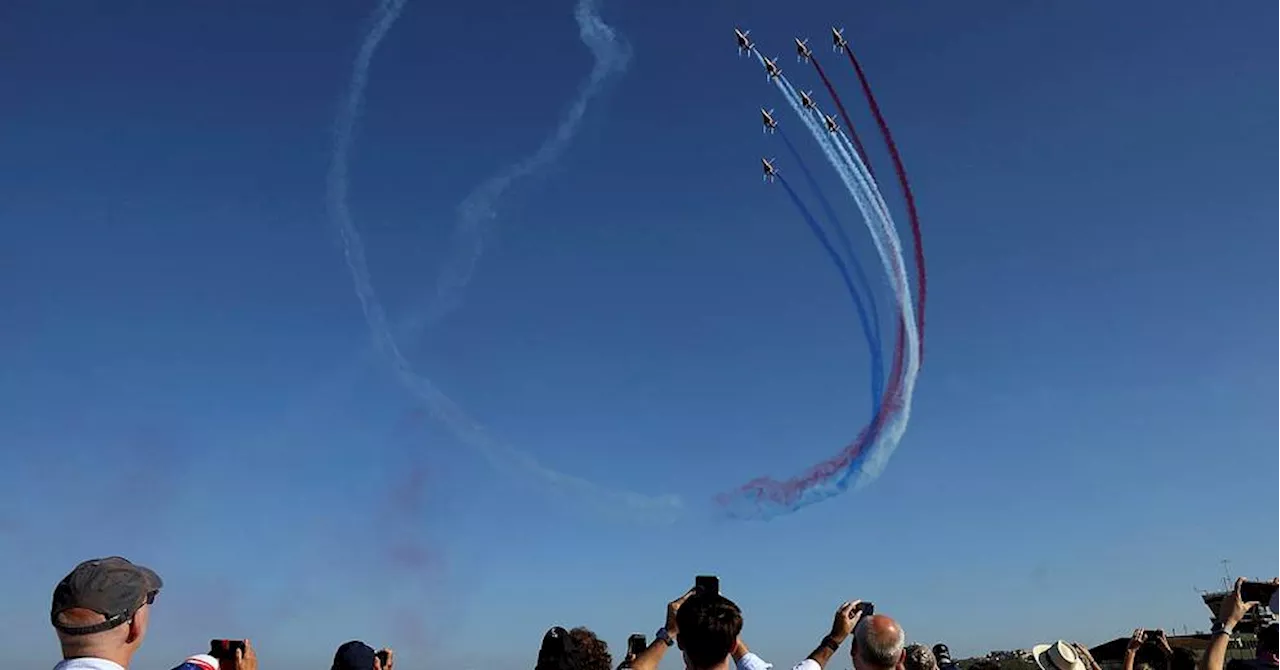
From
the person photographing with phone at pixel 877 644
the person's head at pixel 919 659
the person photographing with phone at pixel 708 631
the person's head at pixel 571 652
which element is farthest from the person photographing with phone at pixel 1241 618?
the person's head at pixel 571 652

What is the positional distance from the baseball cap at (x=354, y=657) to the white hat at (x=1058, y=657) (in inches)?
346

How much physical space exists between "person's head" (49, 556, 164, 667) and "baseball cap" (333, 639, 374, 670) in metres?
3.07

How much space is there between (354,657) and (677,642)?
3214 millimetres

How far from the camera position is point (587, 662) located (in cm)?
905

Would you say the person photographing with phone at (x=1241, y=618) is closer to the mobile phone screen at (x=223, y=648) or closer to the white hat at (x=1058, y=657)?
the white hat at (x=1058, y=657)

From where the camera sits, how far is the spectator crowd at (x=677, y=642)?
566cm

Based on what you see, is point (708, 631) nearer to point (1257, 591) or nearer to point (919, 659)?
point (919, 659)

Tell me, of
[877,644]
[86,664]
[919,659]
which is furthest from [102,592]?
[919,659]

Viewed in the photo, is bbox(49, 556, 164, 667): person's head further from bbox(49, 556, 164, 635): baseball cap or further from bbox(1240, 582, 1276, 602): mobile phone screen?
bbox(1240, 582, 1276, 602): mobile phone screen

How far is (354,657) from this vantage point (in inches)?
346

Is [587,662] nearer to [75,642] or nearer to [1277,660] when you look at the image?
[75,642]

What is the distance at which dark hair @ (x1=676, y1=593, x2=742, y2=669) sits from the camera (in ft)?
26.7

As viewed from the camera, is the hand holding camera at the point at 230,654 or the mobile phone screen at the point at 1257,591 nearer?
the hand holding camera at the point at 230,654

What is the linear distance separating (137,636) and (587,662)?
4388 millimetres
